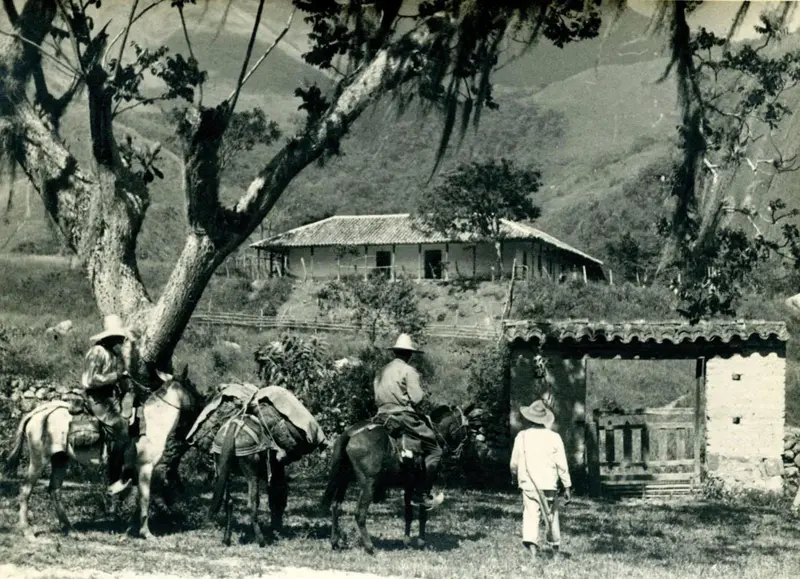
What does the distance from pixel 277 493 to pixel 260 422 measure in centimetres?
72

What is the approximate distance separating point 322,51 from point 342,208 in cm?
940

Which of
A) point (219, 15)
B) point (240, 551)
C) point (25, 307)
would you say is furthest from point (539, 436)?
point (25, 307)

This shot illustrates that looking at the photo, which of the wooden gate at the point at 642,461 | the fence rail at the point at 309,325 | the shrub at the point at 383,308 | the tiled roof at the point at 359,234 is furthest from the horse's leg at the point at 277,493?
the tiled roof at the point at 359,234

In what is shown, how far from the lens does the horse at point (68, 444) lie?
7.77 m

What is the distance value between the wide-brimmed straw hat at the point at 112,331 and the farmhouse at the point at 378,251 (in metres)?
8.46

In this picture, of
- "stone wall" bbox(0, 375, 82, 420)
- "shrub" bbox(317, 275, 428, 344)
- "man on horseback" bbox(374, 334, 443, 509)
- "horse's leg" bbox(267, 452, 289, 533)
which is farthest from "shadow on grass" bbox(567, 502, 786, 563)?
"stone wall" bbox(0, 375, 82, 420)

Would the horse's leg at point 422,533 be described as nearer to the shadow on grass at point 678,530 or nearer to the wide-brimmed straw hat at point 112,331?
the shadow on grass at point 678,530

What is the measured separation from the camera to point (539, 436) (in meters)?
7.50

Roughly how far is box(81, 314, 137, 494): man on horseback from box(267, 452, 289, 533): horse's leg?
3.83 ft

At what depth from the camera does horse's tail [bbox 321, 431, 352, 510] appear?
7723 mm

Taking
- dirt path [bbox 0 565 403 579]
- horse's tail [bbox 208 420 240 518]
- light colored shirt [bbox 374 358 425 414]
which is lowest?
dirt path [bbox 0 565 403 579]

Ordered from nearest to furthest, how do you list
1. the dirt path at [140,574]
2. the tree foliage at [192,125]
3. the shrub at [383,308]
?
1. the dirt path at [140,574]
2. the tree foliage at [192,125]
3. the shrub at [383,308]

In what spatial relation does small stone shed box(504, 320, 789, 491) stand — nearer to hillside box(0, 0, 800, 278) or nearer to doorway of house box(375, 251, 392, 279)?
hillside box(0, 0, 800, 278)

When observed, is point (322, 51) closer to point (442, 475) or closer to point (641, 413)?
point (442, 475)
